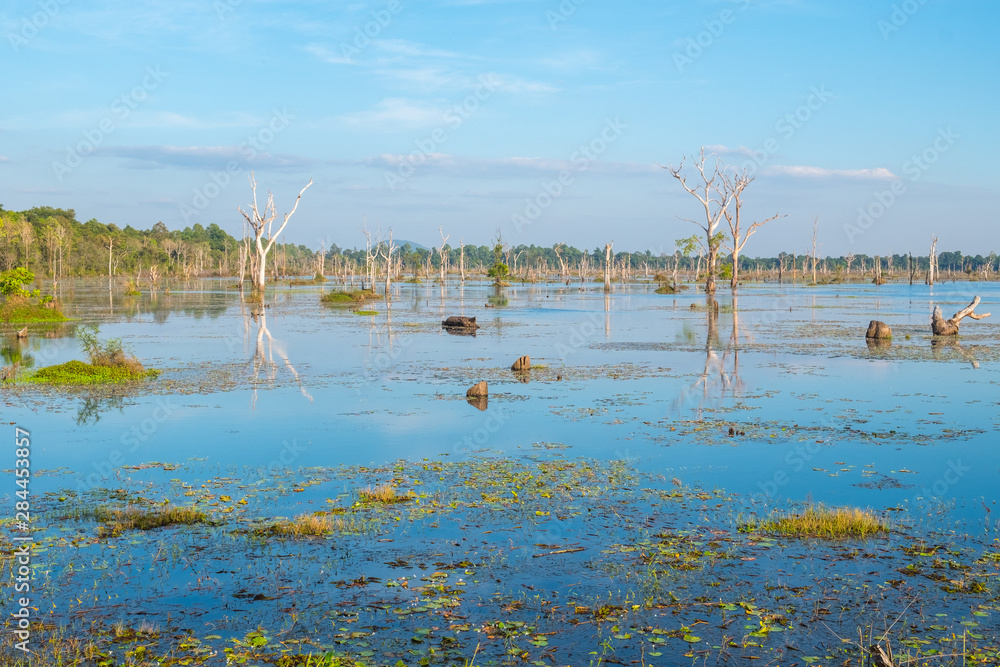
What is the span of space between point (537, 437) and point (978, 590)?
7.23 metres

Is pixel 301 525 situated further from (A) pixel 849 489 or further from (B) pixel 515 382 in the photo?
(B) pixel 515 382

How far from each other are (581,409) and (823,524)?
7.49 m

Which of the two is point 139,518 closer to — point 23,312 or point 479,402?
point 479,402

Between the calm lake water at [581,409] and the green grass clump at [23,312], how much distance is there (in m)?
7.29

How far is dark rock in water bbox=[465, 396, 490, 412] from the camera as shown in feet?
51.9

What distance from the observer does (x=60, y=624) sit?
20.1ft

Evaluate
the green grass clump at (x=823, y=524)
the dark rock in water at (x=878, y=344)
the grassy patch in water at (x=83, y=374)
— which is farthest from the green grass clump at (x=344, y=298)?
the green grass clump at (x=823, y=524)

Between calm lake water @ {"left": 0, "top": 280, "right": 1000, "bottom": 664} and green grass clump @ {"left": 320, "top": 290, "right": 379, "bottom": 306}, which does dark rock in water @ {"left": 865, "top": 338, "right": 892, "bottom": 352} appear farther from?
green grass clump @ {"left": 320, "top": 290, "right": 379, "bottom": 306}

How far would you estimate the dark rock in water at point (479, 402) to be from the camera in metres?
15.8

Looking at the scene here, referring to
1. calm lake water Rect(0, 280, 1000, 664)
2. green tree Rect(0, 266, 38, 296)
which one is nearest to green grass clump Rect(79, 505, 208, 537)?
calm lake water Rect(0, 280, 1000, 664)

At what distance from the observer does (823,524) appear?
8367 millimetres

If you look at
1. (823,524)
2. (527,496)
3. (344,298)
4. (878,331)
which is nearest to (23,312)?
(344,298)

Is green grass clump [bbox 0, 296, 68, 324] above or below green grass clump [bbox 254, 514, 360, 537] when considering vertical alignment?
above

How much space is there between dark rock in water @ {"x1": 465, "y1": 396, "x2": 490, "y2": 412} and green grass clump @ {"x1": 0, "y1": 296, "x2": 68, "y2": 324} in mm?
26981
